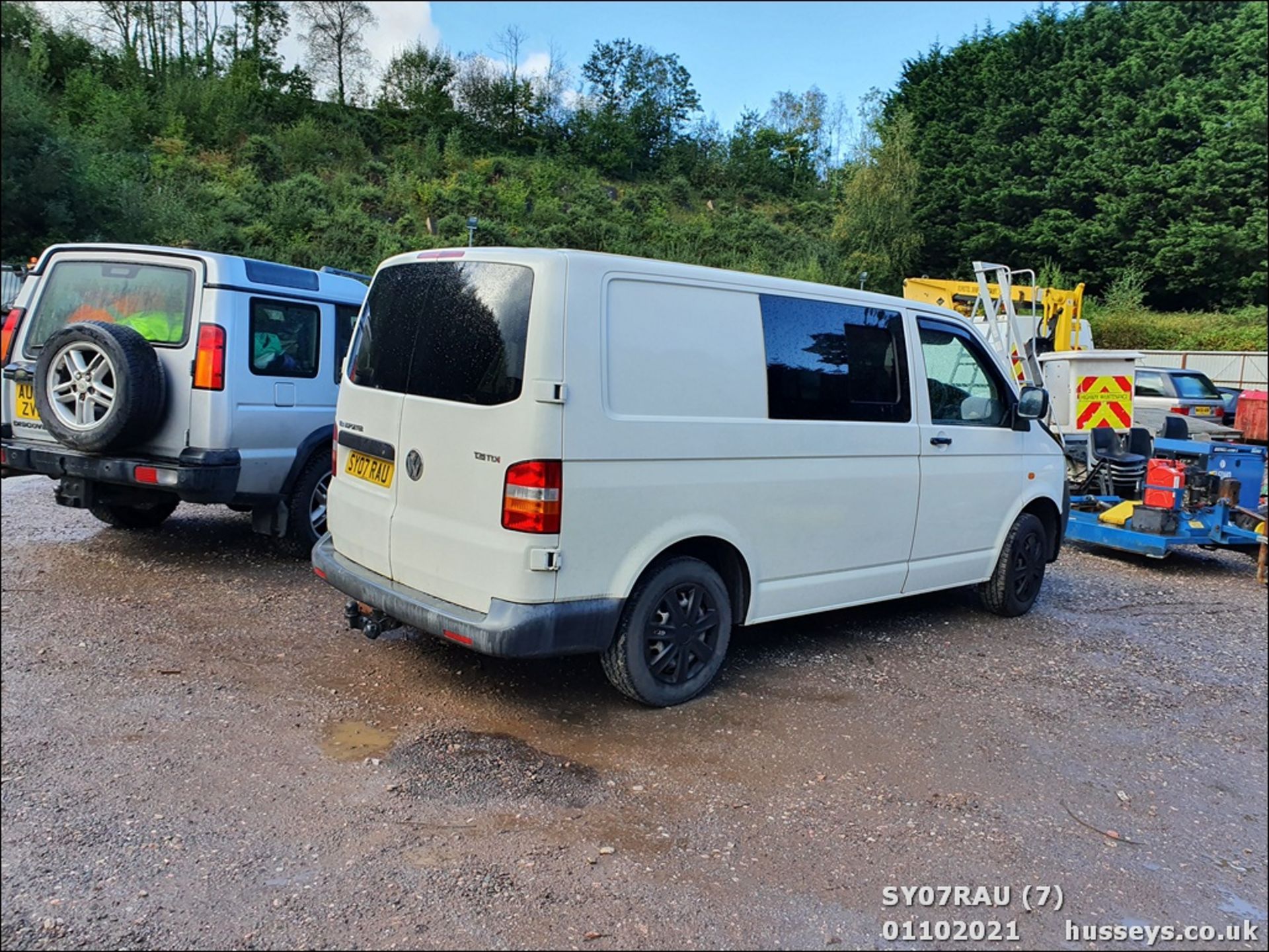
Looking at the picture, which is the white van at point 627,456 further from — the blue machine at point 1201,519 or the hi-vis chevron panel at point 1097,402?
the hi-vis chevron panel at point 1097,402

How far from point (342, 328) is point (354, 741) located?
3.87 metres

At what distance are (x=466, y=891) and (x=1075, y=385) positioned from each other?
9.26 metres

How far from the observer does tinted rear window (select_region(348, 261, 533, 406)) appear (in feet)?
11.8

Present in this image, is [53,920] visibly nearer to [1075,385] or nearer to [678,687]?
[678,687]

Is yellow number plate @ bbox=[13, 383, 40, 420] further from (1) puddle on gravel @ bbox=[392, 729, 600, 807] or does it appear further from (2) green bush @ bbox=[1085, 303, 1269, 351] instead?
(2) green bush @ bbox=[1085, 303, 1269, 351]

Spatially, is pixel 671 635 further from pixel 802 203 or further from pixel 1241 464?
pixel 802 203

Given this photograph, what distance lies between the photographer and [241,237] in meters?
27.0

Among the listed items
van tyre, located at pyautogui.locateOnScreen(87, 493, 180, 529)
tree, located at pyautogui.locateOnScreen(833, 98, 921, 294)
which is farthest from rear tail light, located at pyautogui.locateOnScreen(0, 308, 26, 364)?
tree, located at pyautogui.locateOnScreen(833, 98, 921, 294)

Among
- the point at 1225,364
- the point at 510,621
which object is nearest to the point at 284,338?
the point at 510,621

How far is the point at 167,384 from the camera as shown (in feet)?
18.0

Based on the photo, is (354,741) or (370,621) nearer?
(354,741)

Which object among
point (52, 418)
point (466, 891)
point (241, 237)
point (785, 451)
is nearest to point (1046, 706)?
point (785, 451)

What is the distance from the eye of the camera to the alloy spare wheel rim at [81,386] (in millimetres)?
5215

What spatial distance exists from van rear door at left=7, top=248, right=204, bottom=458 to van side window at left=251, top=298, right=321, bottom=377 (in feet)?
1.31
